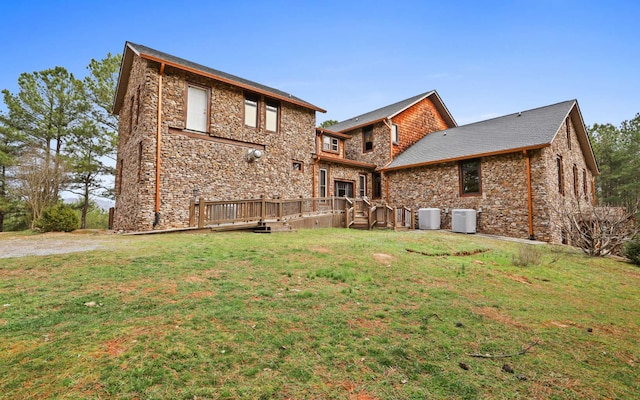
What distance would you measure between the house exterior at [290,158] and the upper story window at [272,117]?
0.05 m

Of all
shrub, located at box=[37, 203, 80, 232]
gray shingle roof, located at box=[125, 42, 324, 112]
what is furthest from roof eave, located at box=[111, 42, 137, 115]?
shrub, located at box=[37, 203, 80, 232]

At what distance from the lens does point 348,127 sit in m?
22.5

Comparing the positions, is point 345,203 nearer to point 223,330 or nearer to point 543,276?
point 543,276

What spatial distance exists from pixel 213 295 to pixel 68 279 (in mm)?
2571

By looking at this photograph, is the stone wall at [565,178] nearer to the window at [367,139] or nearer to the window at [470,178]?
the window at [470,178]

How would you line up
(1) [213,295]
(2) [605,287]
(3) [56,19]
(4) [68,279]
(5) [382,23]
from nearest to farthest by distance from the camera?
(1) [213,295]
(4) [68,279]
(2) [605,287]
(3) [56,19]
(5) [382,23]

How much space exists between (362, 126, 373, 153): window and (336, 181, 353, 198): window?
3.61 m

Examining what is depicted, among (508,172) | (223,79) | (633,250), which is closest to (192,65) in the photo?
(223,79)

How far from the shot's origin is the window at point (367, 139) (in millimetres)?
21180

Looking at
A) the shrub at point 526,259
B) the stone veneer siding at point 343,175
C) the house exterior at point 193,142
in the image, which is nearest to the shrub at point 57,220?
the house exterior at point 193,142

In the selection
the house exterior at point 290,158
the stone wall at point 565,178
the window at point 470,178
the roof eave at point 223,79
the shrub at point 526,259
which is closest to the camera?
the shrub at point 526,259

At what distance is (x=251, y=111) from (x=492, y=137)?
44.0ft

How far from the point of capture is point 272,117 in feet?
51.4

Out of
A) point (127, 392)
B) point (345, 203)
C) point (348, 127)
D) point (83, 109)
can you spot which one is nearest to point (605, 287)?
point (127, 392)
